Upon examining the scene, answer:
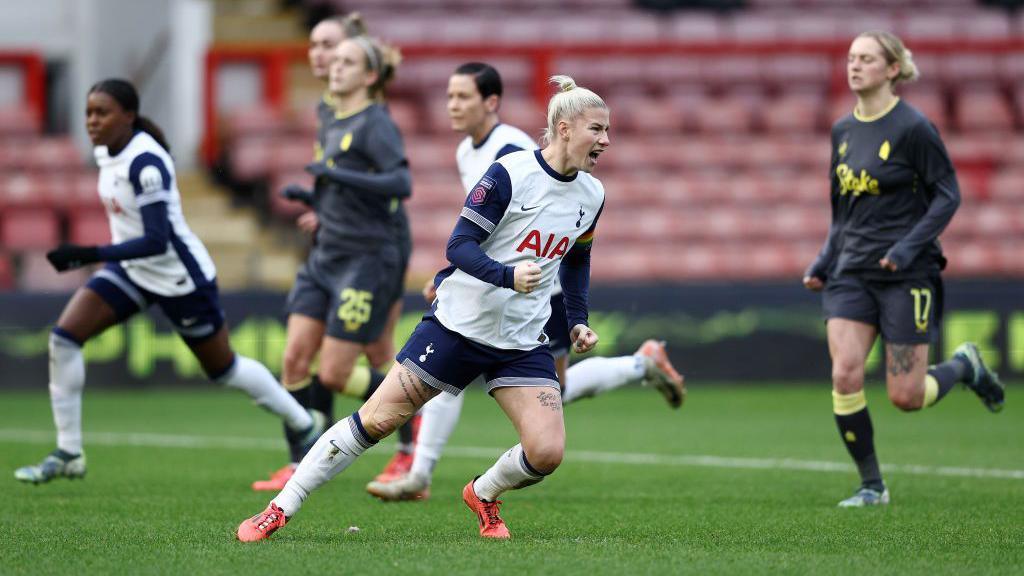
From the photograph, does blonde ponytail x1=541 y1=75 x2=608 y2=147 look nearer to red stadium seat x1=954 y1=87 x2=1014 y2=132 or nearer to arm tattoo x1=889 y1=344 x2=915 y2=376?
arm tattoo x1=889 y1=344 x2=915 y2=376

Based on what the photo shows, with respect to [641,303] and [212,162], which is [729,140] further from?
[212,162]

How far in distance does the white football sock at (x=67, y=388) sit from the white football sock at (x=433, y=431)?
188 centimetres

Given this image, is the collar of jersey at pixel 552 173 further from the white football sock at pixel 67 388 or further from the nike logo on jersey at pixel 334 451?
the white football sock at pixel 67 388

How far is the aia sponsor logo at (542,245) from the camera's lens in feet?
19.9

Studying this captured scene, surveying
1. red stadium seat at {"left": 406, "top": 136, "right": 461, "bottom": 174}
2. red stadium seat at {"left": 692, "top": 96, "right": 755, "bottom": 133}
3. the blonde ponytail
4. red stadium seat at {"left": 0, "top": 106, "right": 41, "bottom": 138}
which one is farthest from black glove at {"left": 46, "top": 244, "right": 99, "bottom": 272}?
red stadium seat at {"left": 692, "top": 96, "right": 755, "bottom": 133}

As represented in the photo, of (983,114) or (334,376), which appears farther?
(983,114)

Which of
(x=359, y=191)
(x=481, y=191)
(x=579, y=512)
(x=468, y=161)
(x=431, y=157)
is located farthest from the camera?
(x=431, y=157)

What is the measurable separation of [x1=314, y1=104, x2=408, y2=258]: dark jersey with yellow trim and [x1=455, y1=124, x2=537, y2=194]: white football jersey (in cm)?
57

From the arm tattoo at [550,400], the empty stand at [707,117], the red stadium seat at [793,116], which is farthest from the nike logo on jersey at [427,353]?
the red stadium seat at [793,116]

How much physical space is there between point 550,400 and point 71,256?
2850mm

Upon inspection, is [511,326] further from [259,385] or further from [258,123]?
[258,123]

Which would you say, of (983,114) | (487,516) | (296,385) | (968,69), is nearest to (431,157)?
(983,114)

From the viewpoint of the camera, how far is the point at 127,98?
794 cm

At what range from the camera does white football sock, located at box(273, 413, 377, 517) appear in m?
6.10
